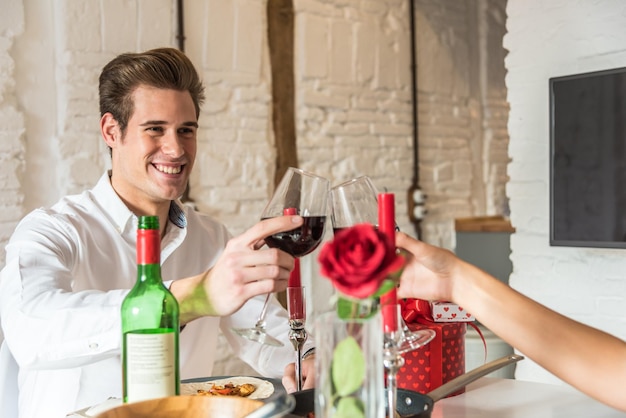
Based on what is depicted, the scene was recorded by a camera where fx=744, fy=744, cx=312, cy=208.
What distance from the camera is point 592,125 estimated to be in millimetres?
2875

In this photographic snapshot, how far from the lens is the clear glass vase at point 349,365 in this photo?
77 centimetres

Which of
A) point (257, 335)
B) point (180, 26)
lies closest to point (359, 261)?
point (257, 335)

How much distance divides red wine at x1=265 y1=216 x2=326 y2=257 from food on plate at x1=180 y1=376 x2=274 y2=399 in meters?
0.27

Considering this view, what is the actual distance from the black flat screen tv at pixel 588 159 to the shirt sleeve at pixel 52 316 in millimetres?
2039

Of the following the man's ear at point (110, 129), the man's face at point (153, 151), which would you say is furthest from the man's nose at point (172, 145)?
the man's ear at point (110, 129)

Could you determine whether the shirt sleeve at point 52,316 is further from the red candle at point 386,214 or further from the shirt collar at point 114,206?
the red candle at point 386,214

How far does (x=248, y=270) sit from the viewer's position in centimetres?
119

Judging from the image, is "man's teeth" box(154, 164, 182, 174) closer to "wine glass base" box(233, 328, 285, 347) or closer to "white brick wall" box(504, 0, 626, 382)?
"wine glass base" box(233, 328, 285, 347)

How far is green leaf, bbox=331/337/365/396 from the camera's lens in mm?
775

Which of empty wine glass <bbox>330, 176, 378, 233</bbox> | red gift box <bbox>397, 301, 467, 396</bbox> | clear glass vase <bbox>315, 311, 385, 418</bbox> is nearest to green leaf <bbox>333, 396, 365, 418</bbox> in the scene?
clear glass vase <bbox>315, 311, 385, 418</bbox>

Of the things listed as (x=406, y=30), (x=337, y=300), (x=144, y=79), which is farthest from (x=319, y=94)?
(x=337, y=300)

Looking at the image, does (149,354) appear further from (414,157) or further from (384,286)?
(414,157)

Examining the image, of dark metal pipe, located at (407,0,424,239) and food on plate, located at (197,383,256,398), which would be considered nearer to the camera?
food on plate, located at (197,383,256,398)

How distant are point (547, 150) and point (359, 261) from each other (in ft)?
8.37
